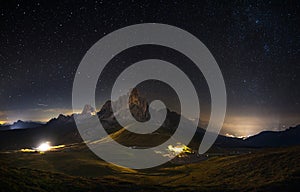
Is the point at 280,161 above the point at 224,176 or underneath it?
above

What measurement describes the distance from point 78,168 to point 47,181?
195 feet

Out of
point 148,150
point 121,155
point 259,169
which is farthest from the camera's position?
point 148,150

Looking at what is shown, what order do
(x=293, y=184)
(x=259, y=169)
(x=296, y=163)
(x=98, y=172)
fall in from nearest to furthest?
(x=293, y=184), (x=296, y=163), (x=259, y=169), (x=98, y=172)

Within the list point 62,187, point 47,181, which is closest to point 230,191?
point 62,187

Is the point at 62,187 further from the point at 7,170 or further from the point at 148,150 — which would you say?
the point at 148,150

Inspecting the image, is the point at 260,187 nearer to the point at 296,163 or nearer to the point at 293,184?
the point at 293,184

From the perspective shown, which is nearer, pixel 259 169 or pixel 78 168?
pixel 259 169

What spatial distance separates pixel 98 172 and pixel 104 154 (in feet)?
195

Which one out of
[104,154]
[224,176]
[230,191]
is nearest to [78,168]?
[104,154]

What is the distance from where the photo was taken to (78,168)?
103 m

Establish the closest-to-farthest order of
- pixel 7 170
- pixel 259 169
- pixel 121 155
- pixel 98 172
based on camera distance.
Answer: pixel 7 170, pixel 259 169, pixel 98 172, pixel 121 155

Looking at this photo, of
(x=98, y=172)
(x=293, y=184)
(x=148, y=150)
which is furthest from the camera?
(x=148, y=150)

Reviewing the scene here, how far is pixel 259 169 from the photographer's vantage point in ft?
224

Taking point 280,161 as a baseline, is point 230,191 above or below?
below
